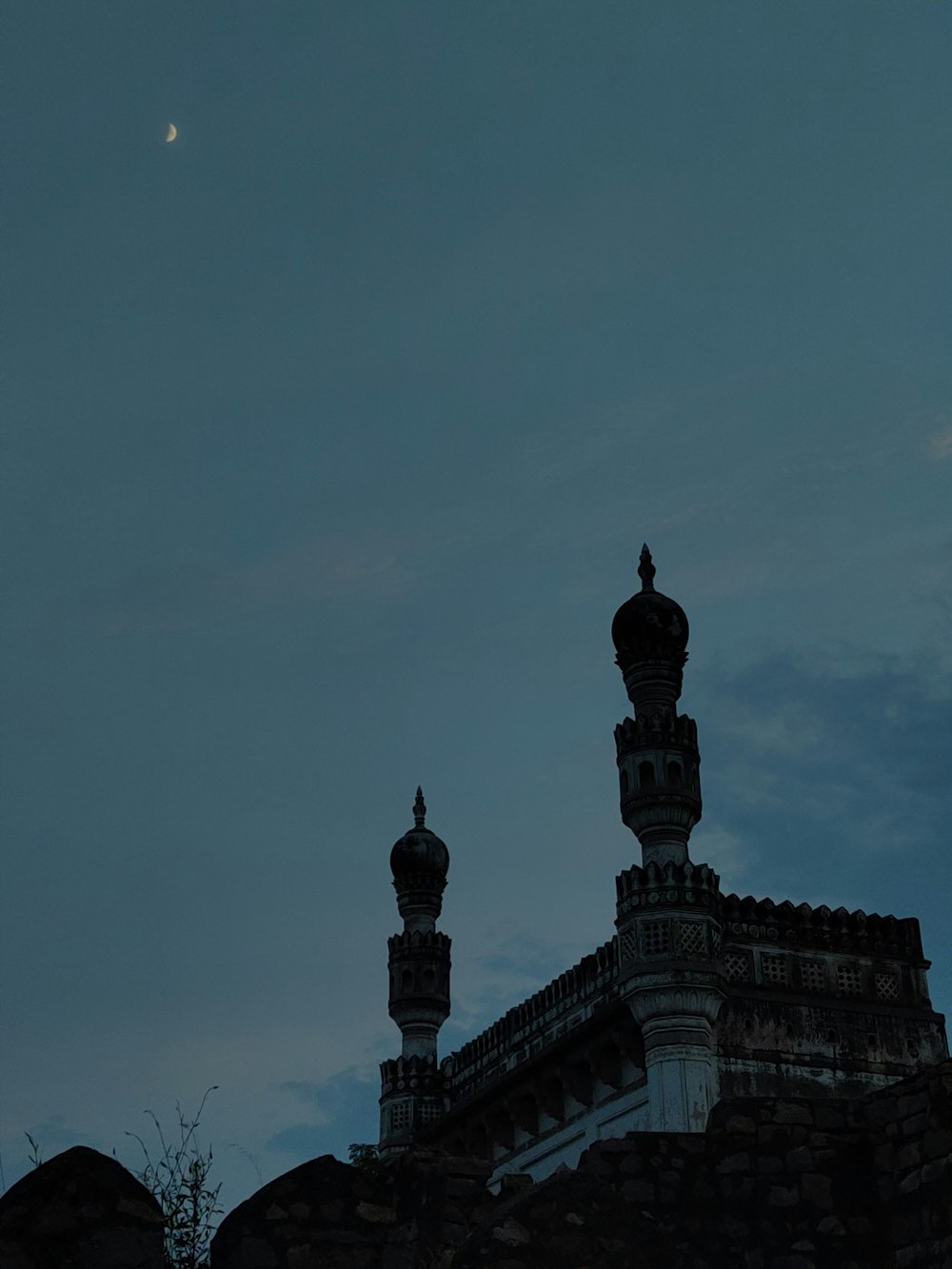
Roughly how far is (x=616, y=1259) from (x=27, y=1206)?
2336 millimetres

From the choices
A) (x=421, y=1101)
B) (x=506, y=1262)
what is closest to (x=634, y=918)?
(x=421, y=1101)

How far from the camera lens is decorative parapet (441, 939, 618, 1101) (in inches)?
749

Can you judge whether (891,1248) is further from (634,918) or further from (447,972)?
(447,972)

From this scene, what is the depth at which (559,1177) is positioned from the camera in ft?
20.9

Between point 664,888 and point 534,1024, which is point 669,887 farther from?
point 534,1024

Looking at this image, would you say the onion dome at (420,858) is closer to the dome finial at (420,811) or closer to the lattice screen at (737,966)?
the dome finial at (420,811)

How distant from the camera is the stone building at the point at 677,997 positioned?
16.9 metres

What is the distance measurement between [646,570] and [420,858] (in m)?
7.66

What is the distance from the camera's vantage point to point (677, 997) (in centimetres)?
1683

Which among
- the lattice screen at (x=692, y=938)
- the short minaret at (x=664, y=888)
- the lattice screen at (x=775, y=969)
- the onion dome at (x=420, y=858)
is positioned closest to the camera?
the short minaret at (x=664, y=888)

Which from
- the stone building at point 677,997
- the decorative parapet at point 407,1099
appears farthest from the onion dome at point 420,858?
the stone building at point 677,997

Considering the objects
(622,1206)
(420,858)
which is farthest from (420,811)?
(622,1206)

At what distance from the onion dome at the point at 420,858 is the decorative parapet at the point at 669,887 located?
8341 millimetres

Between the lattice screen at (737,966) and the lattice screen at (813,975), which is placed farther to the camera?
the lattice screen at (813,975)
